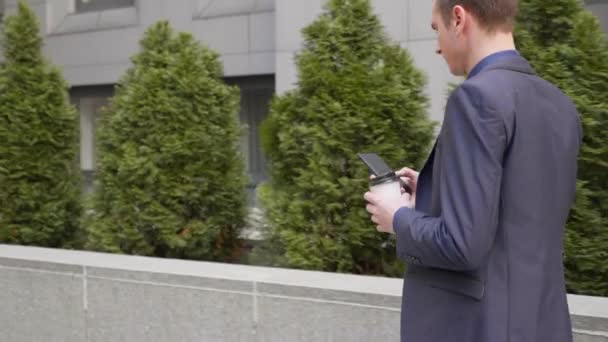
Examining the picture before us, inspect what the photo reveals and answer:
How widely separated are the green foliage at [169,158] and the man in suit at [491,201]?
3.39 m

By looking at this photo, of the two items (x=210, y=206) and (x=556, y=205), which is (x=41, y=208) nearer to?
(x=210, y=206)

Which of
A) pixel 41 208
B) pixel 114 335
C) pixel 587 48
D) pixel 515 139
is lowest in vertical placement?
pixel 114 335

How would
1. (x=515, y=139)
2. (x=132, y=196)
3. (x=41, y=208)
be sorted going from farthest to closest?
(x=41, y=208) → (x=132, y=196) → (x=515, y=139)

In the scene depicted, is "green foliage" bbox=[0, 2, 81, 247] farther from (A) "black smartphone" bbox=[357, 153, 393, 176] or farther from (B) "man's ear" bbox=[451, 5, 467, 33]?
(B) "man's ear" bbox=[451, 5, 467, 33]

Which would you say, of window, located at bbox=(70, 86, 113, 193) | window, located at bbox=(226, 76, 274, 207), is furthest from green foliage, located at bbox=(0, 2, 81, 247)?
window, located at bbox=(70, 86, 113, 193)

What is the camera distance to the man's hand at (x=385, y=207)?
2016 mm

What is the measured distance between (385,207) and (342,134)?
2.38 meters

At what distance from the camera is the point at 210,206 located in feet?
17.7

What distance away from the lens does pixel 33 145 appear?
19.9 feet

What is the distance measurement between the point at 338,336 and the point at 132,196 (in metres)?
2.22

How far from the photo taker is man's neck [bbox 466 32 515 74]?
191 centimetres

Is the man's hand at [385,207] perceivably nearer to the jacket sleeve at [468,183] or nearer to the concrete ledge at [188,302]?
the jacket sleeve at [468,183]

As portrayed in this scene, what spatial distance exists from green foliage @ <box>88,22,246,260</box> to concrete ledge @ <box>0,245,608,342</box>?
0.48 m

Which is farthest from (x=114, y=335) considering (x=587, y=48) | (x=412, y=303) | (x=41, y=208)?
(x=587, y=48)
